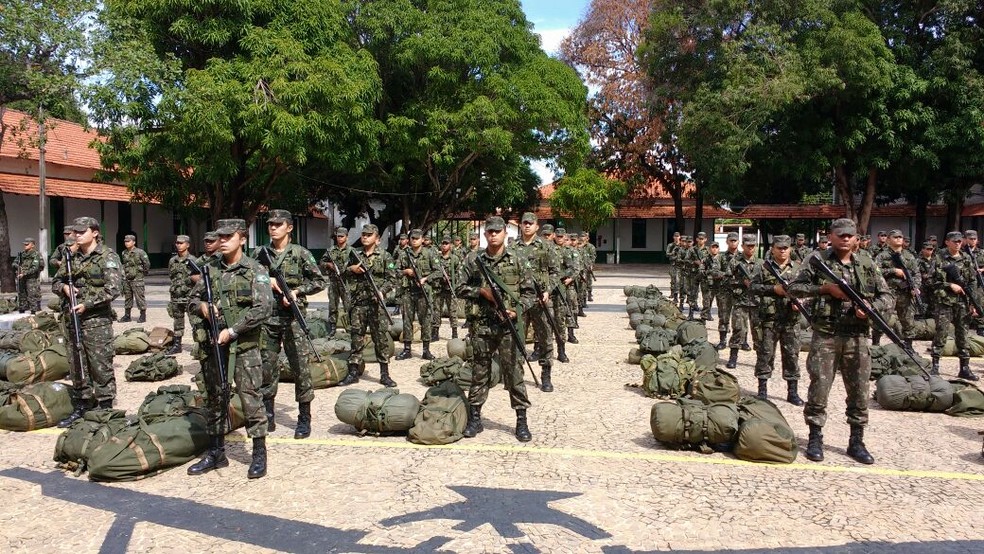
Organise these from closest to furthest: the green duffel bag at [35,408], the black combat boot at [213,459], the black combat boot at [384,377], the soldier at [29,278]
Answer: the black combat boot at [213,459] < the green duffel bag at [35,408] < the black combat boot at [384,377] < the soldier at [29,278]

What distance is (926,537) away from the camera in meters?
4.22

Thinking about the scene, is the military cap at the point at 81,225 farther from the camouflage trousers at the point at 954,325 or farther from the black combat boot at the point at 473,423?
the camouflage trousers at the point at 954,325

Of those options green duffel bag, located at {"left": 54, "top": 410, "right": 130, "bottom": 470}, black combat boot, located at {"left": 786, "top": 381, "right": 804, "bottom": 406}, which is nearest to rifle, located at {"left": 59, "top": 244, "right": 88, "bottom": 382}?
green duffel bag, located at {"left": 54, "top": 410, "right": 130, "bottom": 470}

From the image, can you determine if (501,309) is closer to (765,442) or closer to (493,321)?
(493,321)

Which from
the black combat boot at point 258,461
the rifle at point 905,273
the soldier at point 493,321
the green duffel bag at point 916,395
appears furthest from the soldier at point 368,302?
the rifle at point 905,273

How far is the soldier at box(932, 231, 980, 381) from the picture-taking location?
9.16 m

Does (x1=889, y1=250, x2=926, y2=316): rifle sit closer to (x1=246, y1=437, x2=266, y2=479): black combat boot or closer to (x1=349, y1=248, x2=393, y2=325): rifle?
(x1=349, y1=248, x2=393, y2=325): rifle

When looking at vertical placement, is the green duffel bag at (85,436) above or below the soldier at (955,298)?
below

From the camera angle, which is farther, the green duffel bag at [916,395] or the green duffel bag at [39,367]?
the green duffel bag at [39,367]

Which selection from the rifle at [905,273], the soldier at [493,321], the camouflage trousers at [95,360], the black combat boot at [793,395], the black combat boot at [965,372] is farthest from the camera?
the rifle at [905,273]

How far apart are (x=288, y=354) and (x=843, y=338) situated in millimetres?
5096

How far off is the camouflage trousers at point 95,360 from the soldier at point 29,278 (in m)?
10.4

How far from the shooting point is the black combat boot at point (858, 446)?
5652 mm

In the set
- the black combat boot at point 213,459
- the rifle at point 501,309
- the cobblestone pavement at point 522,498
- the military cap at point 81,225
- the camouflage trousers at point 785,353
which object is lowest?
the cobblestone pavement at point 522,498
